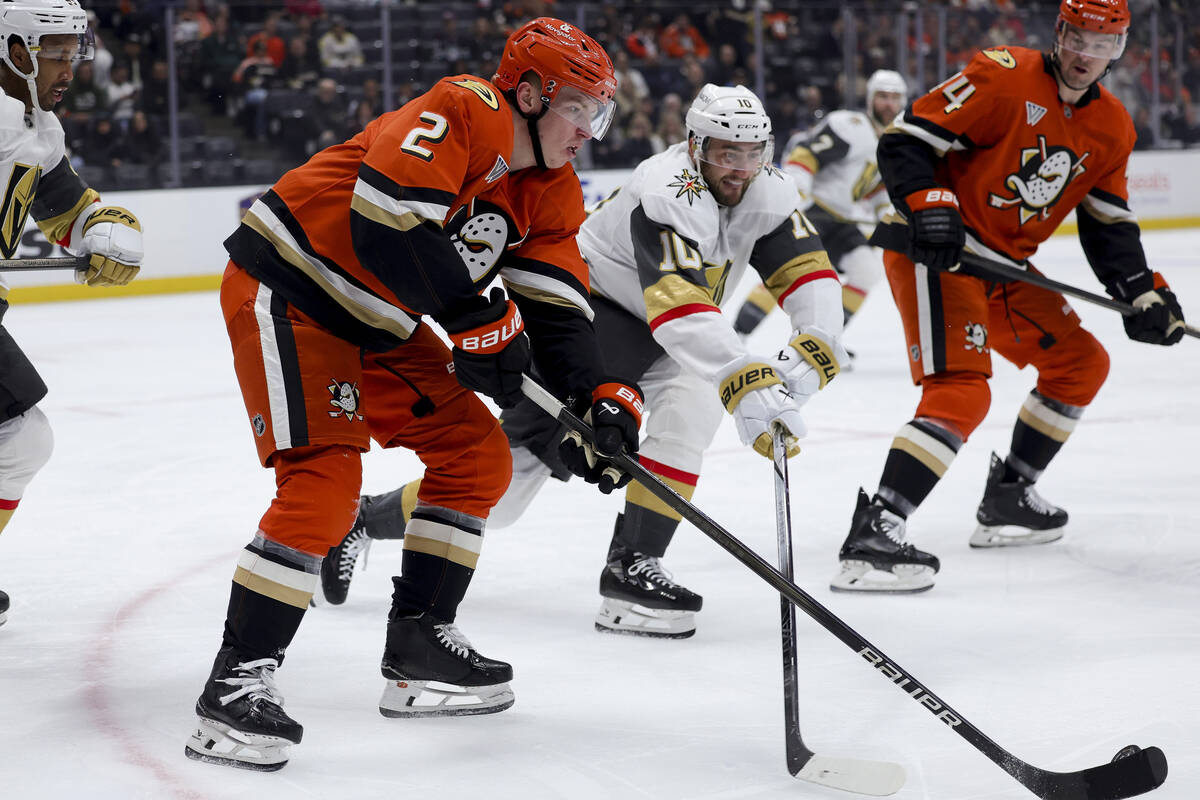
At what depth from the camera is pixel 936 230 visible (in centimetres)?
310

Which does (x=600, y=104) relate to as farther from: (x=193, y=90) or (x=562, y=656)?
(x=193, y=90)

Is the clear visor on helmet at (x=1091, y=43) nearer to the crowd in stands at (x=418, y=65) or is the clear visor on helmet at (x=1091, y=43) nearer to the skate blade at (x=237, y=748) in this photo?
the skate blade at (x=237, y=748)

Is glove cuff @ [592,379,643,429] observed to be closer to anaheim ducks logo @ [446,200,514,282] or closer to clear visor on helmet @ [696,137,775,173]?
anaheim ducks logo @ [446,200,514,282]

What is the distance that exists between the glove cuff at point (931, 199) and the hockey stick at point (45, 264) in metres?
1.76

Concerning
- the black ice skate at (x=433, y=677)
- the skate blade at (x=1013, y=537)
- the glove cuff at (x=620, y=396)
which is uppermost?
the glove cuff at (x=620, y=396)

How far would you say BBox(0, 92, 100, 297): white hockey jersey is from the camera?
2.59m

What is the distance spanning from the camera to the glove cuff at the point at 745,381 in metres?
2.61

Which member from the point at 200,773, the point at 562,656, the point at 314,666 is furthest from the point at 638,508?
the point at 200,773

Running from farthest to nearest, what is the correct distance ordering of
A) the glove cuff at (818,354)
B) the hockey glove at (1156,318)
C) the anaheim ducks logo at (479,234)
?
the hockey glove at (1156,318) → the glove cuff at (818,354) → the anaheim ducks logo at (479,234)

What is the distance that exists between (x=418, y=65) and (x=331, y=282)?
8.38m

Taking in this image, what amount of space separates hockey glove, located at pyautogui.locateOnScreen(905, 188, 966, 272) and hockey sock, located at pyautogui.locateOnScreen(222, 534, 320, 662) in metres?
1.62

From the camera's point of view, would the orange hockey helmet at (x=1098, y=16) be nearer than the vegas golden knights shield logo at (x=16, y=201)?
No

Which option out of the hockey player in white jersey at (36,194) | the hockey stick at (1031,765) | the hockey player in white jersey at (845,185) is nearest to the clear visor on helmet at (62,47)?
the hockey player in white jersey at (36,194)

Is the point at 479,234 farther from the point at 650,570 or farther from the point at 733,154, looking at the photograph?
the point at 650,570
